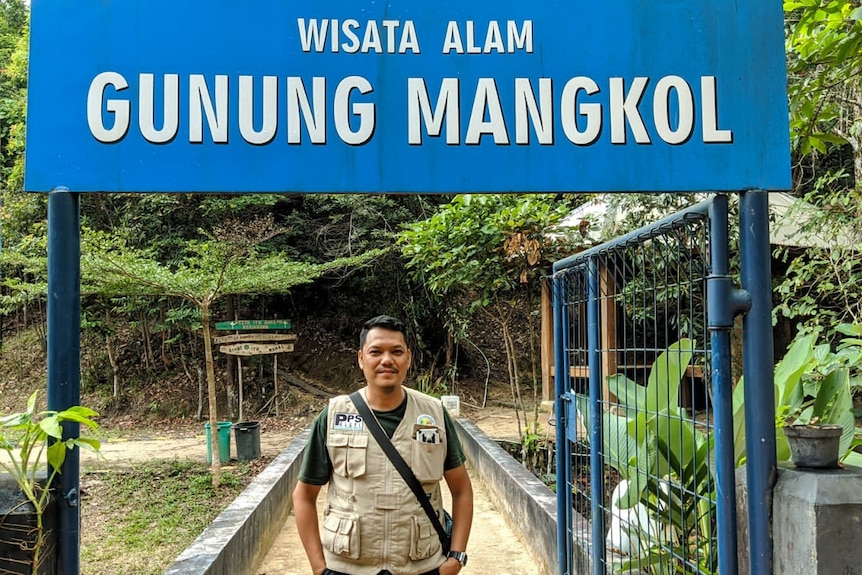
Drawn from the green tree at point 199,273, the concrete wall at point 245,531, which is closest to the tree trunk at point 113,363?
the green tree at point 199,273

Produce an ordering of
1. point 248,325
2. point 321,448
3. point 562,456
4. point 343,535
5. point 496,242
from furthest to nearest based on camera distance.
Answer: point 248,325
point 496,242
point 562,456
point 321,448
point 343,535

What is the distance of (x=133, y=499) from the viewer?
828cm

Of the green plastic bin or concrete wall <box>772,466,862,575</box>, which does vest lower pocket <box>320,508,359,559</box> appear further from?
the green plastic bin

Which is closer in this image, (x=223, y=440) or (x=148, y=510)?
(x=148, y=510)

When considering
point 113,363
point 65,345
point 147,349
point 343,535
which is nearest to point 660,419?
point 343,535

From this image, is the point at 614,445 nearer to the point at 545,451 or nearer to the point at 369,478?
the point at 369,478

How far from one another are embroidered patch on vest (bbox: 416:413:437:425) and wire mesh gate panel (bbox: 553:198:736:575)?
2.41 feet

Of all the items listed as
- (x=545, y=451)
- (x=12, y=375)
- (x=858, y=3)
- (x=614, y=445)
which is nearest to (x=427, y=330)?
(x=545, y=451)

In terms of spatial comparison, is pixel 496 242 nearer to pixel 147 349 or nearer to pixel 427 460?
pixel 427 460

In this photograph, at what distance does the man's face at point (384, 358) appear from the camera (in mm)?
2129

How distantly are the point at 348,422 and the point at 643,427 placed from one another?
43.6 inches

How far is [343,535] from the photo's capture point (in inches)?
80.6

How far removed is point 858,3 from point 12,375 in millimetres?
18957

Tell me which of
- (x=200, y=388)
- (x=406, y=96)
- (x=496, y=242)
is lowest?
(x=200, y=388)
